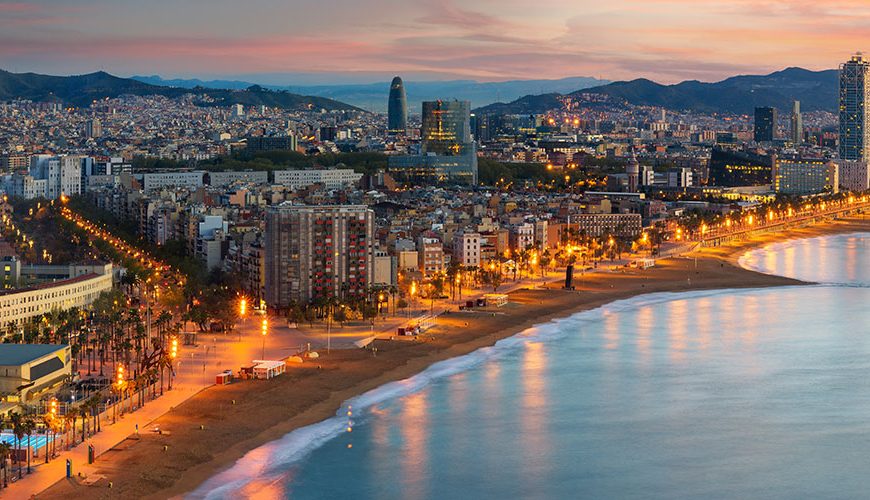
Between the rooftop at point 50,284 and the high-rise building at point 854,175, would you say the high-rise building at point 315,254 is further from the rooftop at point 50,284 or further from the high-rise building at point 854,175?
the high-rise building at point 854,175

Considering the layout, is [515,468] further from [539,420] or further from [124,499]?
[124,499]

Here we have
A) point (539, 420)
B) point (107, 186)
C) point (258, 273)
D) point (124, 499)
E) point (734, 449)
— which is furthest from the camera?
point (107, 186)

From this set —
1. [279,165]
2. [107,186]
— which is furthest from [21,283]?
[279,165]

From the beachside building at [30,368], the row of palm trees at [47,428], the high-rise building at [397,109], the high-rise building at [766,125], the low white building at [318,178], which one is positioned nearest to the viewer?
the row of palm trees at [47,428]

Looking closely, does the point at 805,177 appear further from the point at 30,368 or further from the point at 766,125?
the point at 30,368

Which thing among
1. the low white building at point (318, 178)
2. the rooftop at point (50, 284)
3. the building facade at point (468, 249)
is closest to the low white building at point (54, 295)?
the rooftop at point (50, 284)
